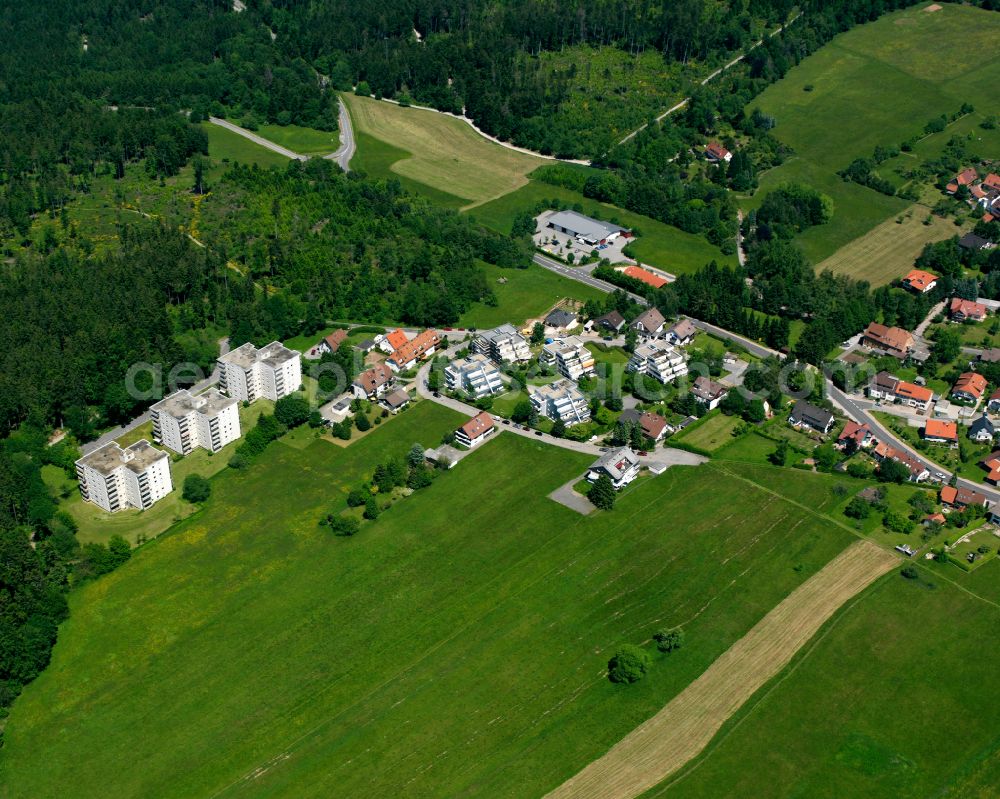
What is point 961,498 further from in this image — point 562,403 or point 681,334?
point 562,403

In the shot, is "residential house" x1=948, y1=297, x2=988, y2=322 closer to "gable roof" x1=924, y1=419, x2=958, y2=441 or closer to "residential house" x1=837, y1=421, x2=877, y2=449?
"gable roof" x1=924, y1=419, x2=958, y2=441

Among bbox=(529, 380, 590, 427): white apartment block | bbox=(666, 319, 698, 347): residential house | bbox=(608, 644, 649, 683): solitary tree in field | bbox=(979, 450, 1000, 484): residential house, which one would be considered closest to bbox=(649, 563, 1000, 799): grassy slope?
bbox=(608, 644, 649, 683): solitary tree in field

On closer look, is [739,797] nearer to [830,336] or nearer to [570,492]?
[570,492]

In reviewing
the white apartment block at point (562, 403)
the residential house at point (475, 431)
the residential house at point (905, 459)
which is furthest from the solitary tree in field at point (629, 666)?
the residential house at point (905, 459)

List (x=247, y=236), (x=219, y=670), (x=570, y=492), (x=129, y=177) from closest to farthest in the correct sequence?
1. (x=219, y=670)
2. (x=570, y=492)
3. (x=247, y=236)
4. (x=129, y=177)

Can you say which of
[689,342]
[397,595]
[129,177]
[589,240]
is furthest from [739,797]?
[129,177]

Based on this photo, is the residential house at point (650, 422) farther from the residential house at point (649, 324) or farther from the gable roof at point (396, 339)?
the gable roof at point (396, 339)
